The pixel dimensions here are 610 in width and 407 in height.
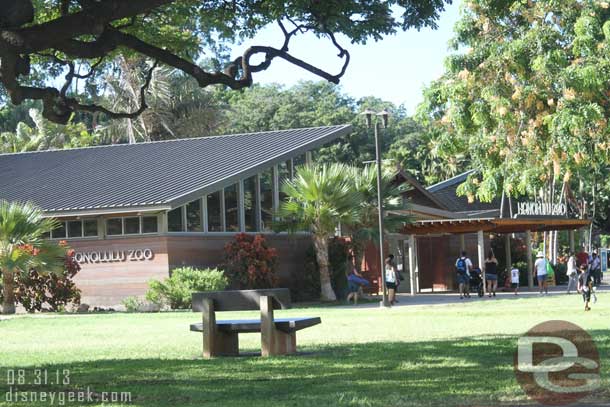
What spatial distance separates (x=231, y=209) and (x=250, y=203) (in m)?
1.15

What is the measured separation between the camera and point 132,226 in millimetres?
33219

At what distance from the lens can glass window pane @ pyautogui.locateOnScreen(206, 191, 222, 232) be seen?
34.6 metres

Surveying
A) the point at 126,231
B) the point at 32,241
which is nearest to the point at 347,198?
the point at 126,231

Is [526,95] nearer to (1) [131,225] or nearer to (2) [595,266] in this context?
(2) [595,266]

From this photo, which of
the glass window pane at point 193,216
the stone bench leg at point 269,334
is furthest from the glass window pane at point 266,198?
the stone bench leg at point 269,334

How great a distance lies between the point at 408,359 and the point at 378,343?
278 centimetres

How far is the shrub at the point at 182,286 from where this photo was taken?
30859 millimetres

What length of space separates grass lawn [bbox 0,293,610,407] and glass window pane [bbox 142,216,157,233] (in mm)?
10968

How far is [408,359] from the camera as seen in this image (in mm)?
12852

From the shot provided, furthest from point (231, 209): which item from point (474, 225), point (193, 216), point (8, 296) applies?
point (474, 225)

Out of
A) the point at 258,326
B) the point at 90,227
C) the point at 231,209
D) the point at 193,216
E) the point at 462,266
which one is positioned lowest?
the point at 258,326

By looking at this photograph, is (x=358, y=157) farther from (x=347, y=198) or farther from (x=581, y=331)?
(x=581, y=331)

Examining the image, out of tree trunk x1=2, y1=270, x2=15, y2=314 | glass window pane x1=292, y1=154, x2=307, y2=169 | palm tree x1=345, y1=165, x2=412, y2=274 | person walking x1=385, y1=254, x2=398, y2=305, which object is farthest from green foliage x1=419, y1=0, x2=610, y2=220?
tree trunk x1=2, y1=270, x2=15, y2=314

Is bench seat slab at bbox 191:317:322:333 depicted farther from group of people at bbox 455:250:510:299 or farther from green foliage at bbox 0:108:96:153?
green foliage at bbox 0:108:96:153
